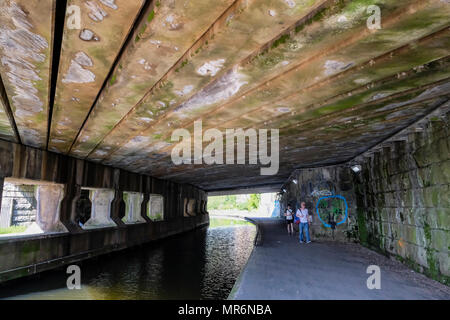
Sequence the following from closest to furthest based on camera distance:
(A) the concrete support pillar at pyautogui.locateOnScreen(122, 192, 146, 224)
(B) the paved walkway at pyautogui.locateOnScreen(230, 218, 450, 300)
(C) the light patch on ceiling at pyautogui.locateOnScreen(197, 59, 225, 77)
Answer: (C) the light patch on ceiling at pyautogui.locateOnScreen(197, 59, 225, 77)
(B) the paved walkway at pyautogui.locateOnScreen(230, 218, 450, 300)
(A) the concrete support pillar at pyautogui.locateOnScreen(122, 192, 146, 224)

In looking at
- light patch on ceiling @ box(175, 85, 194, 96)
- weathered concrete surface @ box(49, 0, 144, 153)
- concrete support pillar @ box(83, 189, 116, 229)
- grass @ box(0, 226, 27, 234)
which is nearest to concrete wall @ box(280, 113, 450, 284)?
light patch on ceiling @ box(175, 85, 194, 96)

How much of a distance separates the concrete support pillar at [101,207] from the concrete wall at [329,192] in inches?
400

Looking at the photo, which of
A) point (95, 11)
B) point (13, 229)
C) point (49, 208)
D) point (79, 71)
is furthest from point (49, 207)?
point (95, 11)

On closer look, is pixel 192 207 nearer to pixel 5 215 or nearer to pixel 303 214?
pixel 5 215

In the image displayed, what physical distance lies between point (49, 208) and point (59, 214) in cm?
45

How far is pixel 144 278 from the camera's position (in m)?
8.96

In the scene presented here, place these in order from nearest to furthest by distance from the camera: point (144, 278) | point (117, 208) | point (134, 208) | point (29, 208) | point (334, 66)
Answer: point (334, 66)
point (144, 278)
point (117, 208)
point (29, 208)
point (134, 208)

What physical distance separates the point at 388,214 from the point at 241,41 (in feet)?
26.6

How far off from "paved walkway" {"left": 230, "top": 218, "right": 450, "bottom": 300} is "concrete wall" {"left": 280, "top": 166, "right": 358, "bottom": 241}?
7.79ft

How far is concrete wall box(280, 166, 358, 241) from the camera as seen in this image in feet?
38.9

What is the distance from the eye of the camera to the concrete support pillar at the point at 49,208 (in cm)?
995

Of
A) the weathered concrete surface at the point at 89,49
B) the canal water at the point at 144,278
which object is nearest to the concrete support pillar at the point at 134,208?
the canal water at the point at 144,278

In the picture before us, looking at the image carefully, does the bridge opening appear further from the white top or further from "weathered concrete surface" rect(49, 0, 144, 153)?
the white top

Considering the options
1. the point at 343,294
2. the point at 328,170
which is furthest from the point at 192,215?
the point at 343,294
